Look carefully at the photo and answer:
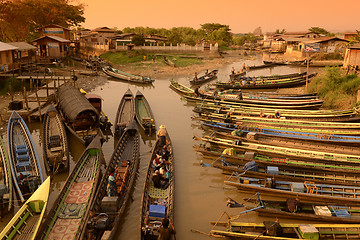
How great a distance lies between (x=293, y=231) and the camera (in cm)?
1005

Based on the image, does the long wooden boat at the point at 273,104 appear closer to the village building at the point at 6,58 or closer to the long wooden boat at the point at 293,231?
the long wooden boat at the point at 293,231

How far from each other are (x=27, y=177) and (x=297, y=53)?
67.6m

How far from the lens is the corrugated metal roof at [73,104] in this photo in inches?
716

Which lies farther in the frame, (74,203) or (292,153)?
(292,153)

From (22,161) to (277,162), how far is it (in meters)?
14.1

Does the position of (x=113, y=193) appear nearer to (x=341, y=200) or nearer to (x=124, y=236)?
(x=124, y=236)

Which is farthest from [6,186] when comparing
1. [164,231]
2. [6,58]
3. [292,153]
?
[6,58]

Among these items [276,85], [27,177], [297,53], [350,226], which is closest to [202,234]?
[350,226]

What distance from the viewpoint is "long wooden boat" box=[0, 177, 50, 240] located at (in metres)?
9.29

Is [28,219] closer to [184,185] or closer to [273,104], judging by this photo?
[184,185]

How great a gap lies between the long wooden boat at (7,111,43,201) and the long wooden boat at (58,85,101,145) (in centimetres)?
293

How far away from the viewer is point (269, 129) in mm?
18516

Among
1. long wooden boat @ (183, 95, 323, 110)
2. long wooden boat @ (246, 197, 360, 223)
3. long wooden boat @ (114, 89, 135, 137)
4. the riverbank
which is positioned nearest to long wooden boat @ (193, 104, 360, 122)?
long wooden boat @ (183, 95, 323, 110)

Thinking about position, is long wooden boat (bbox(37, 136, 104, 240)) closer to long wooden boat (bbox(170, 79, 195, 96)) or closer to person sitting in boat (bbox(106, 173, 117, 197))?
person sitting in boat (bbox(106, 173, 117, 197))
